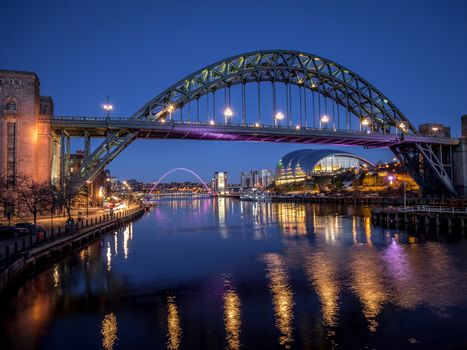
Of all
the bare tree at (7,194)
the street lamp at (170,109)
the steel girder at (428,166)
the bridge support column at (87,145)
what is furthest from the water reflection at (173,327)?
the steel girder at (428,166)

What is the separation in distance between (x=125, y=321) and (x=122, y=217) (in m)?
48.1

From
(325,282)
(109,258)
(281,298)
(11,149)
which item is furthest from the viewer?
(11,149)

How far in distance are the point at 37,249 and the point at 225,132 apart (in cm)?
3463

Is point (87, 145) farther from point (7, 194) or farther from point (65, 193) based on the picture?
point (7, 194)

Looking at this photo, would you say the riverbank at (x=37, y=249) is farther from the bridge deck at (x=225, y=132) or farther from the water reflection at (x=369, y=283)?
the water reflection at (x=369, y=283)

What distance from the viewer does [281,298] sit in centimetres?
2006

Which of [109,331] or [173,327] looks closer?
[109,331]

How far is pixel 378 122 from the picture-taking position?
72.5 m

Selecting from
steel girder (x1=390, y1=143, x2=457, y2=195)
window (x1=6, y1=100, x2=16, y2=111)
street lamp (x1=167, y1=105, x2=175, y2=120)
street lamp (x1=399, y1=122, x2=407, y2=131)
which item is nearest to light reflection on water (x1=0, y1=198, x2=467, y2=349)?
window (x1=6, y1=100, x2=16, y2=111)

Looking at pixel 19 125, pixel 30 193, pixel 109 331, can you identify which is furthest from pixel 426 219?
pixel 19 125

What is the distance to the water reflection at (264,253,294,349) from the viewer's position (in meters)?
15.4

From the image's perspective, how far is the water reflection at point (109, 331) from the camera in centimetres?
1467

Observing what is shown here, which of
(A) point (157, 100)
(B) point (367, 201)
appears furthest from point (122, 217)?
(B) point (367, 201)

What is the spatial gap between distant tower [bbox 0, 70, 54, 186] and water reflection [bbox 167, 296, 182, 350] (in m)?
32.5
